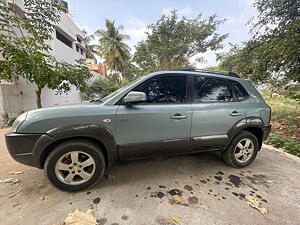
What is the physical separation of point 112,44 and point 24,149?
2034 cm

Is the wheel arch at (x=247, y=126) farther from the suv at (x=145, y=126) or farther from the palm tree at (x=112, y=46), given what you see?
the palm tree at (x=112, y=46)

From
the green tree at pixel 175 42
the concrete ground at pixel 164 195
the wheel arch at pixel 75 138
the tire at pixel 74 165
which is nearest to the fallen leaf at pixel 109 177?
the concrete ground at pixel 164 195

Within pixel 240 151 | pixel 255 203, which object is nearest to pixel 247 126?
pixel 240 151

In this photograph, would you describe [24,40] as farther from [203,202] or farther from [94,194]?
[203,202]

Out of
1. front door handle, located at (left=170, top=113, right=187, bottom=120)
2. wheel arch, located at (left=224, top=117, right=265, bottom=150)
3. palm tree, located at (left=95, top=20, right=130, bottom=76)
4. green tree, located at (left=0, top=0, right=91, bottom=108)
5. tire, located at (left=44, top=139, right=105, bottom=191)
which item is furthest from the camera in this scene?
palm tree, located at (left=95, top=20, right=130, bottom=76)

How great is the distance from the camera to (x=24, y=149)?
1.58 m

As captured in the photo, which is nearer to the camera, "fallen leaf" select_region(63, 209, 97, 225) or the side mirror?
"fallen leaf" select_region(63, 209, 97, 225)

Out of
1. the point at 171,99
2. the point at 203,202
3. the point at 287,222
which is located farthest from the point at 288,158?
the point at 171,99

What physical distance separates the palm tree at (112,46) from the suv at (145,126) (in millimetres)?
19293

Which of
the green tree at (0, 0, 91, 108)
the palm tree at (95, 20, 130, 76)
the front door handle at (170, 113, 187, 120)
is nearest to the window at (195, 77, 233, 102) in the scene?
the front door handle at (170, 113, 187, 120)

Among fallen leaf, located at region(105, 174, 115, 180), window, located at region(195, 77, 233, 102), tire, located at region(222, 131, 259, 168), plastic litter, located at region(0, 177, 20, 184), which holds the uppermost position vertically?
window, located at region(195, 77, 233, 102)

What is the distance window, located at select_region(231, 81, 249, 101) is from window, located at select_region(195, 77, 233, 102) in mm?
120

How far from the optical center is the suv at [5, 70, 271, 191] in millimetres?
1584

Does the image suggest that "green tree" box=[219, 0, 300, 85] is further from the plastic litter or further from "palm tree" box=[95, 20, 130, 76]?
"palm tree" box=[95, 20, 130, 76]
